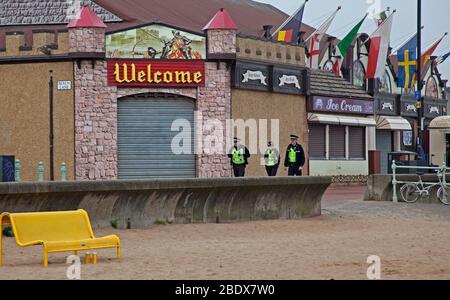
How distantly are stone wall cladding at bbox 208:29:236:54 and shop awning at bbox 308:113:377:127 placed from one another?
270 inches

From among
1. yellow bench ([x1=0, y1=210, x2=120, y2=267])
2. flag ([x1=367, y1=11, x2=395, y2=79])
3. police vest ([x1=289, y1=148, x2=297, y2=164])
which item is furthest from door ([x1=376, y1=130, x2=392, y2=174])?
yellow bench ([x1=0, y1=210, x2=120, y2=267])

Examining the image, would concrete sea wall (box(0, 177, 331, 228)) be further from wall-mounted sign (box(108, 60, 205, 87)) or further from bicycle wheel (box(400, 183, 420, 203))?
wall-mounted sign (box(108, 60, 205, 87))

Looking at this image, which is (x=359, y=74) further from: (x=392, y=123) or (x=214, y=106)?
(x=214, y=106)

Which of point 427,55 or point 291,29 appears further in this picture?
point 427,55

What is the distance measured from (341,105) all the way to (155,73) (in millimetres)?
11955

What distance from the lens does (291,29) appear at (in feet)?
148

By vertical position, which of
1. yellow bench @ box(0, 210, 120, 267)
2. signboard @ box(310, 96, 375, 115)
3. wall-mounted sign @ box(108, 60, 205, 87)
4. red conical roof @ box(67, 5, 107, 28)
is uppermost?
red conical roof @ box(67, 5, 107, 28)

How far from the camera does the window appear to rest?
5103 cm

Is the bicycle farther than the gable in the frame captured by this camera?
No

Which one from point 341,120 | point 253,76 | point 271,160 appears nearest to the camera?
point 271,160

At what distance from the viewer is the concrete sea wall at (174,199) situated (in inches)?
683

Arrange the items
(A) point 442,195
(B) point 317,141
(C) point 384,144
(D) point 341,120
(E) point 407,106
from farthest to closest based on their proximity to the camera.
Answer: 1. (E) point 407,106
2. (C) point 384,144
3. (D) point 341,120
4. (B) point 317,141
5. (A) point 442,195

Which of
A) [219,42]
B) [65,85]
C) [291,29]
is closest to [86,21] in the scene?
[65,85]
